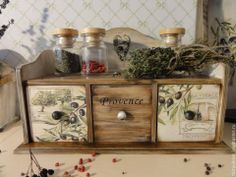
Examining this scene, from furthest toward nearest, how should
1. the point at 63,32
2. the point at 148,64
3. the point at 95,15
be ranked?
the point at 95,15 < the point at 63,32 < the point at 148,64

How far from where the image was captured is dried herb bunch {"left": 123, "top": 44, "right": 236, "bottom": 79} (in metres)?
0.75

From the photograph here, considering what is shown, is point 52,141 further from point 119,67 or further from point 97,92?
point 119,67

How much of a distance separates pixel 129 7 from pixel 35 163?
0.75 m

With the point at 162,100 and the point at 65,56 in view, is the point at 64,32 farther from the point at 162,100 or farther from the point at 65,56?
the point at 162,100

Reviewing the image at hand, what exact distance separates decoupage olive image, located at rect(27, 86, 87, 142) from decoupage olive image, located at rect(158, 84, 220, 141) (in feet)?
0.85

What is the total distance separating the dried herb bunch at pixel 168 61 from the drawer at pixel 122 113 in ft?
0.16

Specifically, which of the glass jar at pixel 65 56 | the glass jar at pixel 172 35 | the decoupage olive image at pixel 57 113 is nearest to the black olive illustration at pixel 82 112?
the decoupage olive image at pixel 57 113

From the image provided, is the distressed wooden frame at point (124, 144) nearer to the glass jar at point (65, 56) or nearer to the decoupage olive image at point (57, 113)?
the decoupage olive image at point (57, 113)

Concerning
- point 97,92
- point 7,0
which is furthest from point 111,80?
point 7,0

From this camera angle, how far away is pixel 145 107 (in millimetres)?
762

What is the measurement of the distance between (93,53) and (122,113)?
1.03ft

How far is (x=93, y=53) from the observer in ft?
3.11

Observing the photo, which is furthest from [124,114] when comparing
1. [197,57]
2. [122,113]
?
[197,57]

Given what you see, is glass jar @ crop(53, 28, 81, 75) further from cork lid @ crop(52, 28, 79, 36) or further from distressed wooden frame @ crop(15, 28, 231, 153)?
distressed wooden frame @ crop(15, 28, 231, 153)
